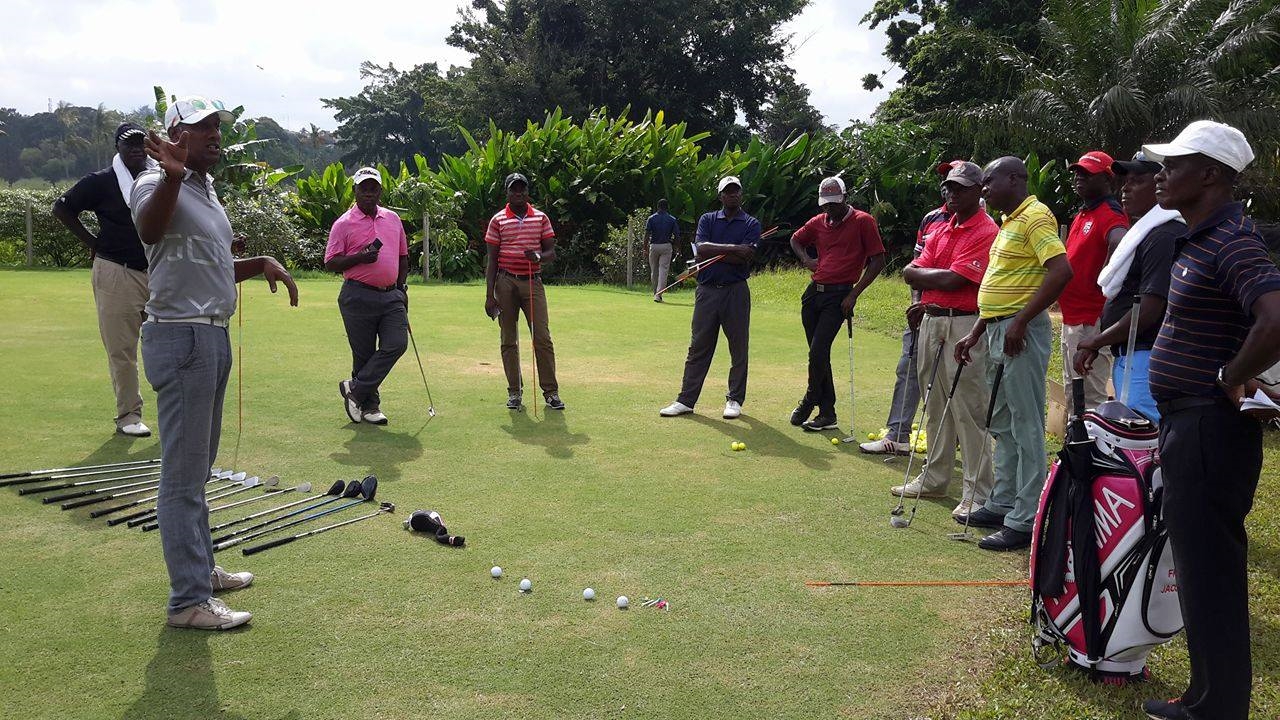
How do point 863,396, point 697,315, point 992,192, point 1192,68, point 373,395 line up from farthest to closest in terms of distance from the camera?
point 1192,68
point 863,396
point 697,315
point 373,395
point 992,192

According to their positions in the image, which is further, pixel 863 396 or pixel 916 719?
pixel 863 396

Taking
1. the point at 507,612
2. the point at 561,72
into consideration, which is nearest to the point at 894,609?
the point at 507,612

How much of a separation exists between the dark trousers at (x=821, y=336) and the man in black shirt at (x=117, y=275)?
562cm

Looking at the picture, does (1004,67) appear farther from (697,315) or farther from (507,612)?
(507,612)

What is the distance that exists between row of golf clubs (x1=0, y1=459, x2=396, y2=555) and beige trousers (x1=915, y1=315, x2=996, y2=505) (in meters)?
3.65

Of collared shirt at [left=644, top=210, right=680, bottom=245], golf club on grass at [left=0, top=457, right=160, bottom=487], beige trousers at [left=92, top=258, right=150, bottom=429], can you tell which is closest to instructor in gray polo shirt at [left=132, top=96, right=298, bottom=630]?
golf club on grass at [left=0, top=457, right=160, bottom=487]

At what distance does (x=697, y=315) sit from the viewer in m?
9.75

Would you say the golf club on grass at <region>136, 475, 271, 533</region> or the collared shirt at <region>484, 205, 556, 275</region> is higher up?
the collared shirt at <region>484, 205, 556, 275</region>

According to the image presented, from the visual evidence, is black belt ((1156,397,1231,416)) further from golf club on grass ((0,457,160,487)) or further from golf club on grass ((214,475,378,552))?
golf club on grass ((0,457,160,487))

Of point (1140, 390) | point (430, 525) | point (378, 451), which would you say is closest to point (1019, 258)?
point (1140, 390)

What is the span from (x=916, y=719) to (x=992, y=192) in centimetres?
327

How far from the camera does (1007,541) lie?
5934 mm

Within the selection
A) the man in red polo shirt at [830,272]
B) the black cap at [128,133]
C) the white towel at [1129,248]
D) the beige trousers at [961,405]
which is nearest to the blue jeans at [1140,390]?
the white towel at [1129,248]

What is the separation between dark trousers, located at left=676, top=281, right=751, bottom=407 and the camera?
9555 millimetres
